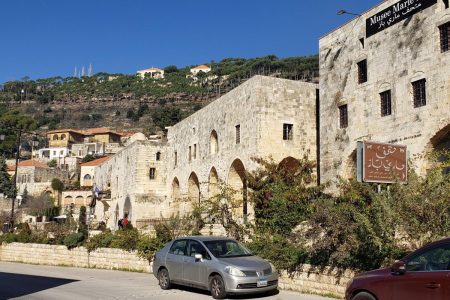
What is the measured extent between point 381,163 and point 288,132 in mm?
14552

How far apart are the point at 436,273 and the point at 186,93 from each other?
12146 centimetres

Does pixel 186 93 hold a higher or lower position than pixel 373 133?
higher

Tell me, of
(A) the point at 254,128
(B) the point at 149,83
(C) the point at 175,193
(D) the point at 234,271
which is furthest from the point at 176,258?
(B) the point at 149,83

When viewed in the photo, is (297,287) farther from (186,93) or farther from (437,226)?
(186,93)

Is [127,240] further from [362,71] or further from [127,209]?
[127,209]

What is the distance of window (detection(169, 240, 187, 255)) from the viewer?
38.7 feet

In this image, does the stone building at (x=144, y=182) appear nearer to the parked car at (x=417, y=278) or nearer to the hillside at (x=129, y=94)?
the parked car at (x=417, y=278)

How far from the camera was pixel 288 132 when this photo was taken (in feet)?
82.4

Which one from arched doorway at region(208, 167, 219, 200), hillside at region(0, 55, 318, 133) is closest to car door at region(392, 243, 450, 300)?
arched doorway at region(208, 167, 219, 200)

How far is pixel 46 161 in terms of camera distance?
9544 centimetres

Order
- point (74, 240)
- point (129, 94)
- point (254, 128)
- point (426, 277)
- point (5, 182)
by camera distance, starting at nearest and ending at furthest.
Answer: point (426, 277), point (74, 240), point (254, 128), point (5, 182), point (129, 94)

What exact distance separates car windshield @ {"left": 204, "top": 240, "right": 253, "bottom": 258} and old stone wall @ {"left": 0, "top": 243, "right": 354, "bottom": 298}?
140cm

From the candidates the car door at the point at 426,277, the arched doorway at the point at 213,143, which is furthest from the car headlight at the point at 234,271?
the arched doorway at the point at 213,143

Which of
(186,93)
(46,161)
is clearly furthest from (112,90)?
(46,161)
